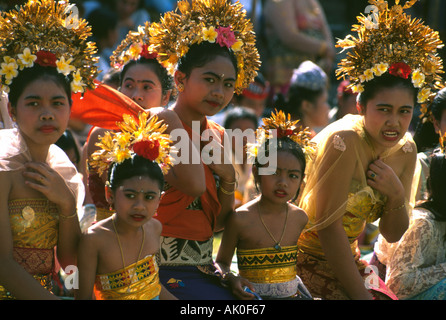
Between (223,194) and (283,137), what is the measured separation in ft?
1.70

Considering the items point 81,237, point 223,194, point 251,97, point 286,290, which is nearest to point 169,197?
point 223,194

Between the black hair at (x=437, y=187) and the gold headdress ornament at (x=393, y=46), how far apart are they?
2.28 ft

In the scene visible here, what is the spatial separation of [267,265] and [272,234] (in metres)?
0.18

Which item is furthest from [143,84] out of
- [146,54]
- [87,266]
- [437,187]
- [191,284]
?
[437,187]

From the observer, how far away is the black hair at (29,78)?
2.92 meters

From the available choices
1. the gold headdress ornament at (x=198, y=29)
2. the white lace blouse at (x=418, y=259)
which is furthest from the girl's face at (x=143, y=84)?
the white lace blouse at (x=418, y=259)

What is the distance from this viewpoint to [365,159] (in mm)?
3764

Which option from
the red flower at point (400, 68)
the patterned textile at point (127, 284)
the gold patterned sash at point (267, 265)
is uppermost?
the red flower at point (400, 68)

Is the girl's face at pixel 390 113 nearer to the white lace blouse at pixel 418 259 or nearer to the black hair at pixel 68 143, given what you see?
the white lace blouse at pixel 418 259

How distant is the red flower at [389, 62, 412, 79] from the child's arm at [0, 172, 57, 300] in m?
2.29

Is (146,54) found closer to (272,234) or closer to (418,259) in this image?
(272,234)

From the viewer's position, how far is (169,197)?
3.43 metres

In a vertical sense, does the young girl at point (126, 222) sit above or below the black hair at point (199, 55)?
below
